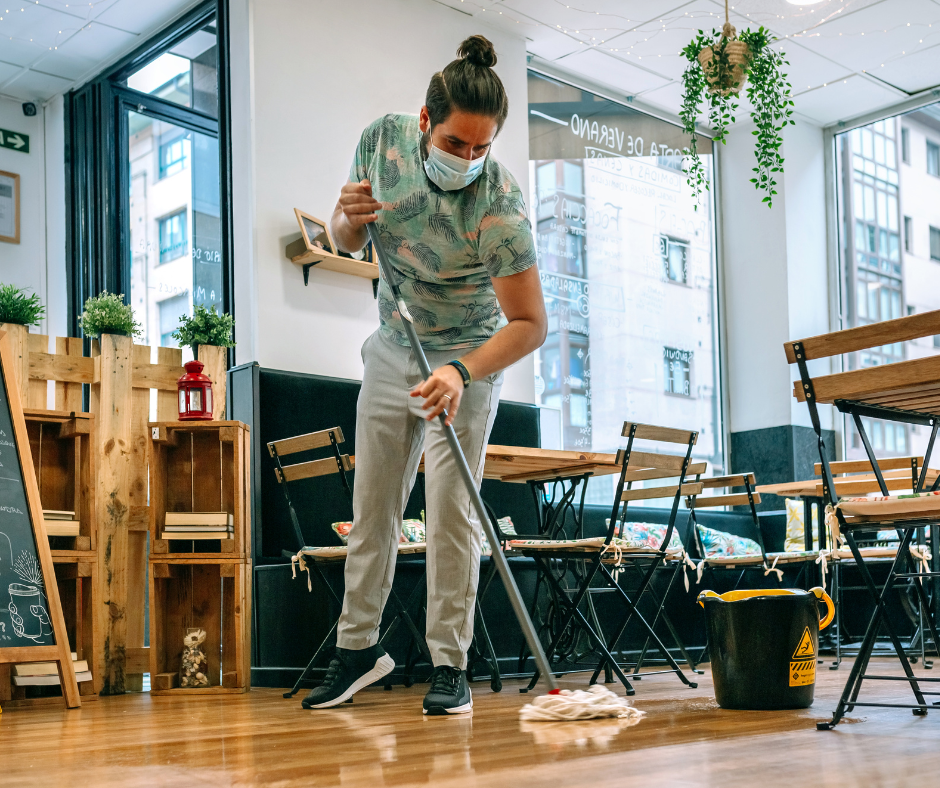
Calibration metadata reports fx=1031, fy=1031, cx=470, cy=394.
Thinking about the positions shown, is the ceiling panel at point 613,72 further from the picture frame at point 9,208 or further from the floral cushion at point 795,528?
the picture frame at point 9,208

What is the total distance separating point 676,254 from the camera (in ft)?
22.4

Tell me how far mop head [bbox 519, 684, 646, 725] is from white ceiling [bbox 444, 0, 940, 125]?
4128 mm

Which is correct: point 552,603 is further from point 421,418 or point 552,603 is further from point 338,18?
point 338,18

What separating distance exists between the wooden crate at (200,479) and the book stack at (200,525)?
28 millimetres

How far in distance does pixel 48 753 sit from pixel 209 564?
1806 millimetres

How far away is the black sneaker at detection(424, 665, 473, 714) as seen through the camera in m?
2.38

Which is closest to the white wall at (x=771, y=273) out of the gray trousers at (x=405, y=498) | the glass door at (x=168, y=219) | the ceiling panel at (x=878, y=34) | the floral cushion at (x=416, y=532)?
the ceiling panel at (x=878, y=34)

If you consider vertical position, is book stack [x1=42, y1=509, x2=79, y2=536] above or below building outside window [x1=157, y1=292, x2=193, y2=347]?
below

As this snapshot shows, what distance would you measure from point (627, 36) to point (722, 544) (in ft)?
9.49

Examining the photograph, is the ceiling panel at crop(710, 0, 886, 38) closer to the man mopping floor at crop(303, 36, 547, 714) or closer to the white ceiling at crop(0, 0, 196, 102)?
the white ceiling at crop(0, 0, 196, 102)

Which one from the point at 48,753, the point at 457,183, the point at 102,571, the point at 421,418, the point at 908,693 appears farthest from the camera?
the point at 102,571

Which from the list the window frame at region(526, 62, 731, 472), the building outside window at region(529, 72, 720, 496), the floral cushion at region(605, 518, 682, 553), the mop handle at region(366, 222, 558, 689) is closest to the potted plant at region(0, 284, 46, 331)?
the mop handle at region(366, 222, 558, 689)

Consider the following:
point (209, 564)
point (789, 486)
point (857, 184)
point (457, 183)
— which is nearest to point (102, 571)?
point (209, 564)

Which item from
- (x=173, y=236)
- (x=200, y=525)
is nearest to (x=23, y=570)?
(x=200, y=525)
